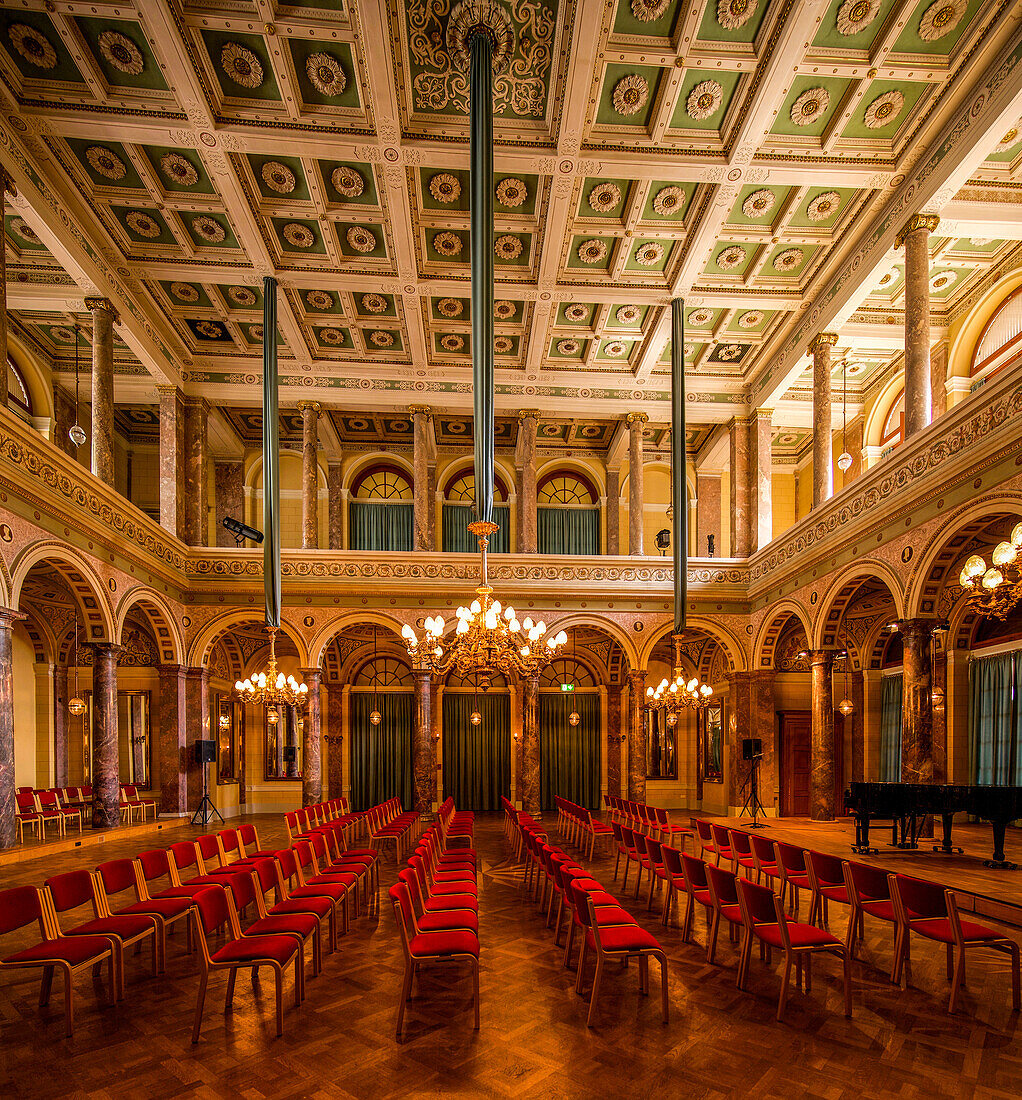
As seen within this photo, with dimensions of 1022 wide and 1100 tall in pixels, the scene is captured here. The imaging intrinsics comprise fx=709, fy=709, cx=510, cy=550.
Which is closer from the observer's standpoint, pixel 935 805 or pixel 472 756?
pixel 935 805

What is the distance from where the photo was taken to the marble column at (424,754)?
46.3 feet

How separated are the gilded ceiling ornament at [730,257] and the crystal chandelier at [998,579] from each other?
297 inches

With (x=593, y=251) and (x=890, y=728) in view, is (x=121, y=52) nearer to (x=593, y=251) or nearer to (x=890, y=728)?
(x=593, y=251)

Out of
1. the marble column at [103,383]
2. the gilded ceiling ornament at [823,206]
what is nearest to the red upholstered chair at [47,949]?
the marble column at [103,383]

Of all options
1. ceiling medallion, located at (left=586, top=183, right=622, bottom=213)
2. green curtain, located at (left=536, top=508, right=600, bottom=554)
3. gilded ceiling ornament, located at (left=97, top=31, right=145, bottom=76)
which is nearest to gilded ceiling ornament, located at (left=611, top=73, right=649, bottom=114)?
ceiling medallion, located at (left=586, top=183, right=622, bottom=213)

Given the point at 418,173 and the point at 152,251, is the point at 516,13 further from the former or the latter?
the point at 152,251

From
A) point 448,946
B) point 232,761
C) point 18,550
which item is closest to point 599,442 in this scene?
point 232,761

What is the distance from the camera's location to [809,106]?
Result: 914 centimetres

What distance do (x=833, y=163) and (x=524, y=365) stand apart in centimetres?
695

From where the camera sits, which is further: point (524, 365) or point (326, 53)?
point (524, 365)

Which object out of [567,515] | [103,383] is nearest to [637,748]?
[567,515]

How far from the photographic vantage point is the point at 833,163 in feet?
32.3

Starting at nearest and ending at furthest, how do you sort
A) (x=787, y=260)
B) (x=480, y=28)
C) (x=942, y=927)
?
(x=942, y=927) < (x=480, y=28) < (x=787, y=260)

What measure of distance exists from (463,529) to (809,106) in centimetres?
1161
